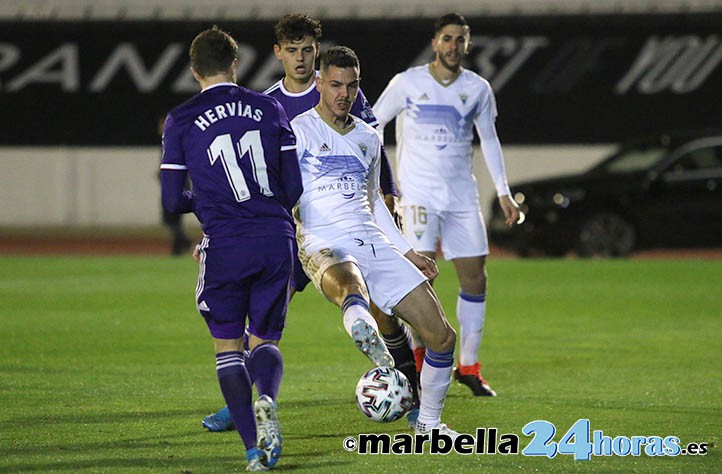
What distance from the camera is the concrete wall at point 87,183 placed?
1098 inches

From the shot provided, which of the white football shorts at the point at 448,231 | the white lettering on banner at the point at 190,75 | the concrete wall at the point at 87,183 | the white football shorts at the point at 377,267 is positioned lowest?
the white football shorts at the point at 377,267

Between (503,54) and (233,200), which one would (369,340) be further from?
(503,54)

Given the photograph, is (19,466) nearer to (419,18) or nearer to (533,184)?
(533,184)

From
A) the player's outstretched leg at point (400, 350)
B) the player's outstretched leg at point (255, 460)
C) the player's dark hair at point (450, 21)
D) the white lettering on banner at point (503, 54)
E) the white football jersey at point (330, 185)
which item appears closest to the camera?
the player's outstretched leg at point (255, 460)

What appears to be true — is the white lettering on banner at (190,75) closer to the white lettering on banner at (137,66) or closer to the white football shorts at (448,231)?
the white lettering on banner at (137,66)

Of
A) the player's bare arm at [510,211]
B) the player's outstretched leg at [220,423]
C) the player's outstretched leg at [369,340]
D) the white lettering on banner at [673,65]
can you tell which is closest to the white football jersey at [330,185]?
the player's outstretched leg at [369,340]

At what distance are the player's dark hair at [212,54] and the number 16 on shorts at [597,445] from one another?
2.42 m

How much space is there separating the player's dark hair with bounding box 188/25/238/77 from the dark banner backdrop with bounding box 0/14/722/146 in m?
20.5

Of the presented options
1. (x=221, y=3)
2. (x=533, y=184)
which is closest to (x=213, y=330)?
(x=533, y=184)

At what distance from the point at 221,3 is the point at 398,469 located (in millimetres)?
23128

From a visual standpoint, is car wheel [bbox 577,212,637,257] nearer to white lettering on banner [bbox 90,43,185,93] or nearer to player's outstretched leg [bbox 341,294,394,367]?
white lettering on banner [bbox 90,43,185,93]

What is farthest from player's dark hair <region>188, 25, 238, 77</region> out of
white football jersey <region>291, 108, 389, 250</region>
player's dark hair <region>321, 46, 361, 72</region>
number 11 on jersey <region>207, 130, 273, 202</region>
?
white football jersey <region>291, 108, 389, 250</region>

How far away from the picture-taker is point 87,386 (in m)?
9.02

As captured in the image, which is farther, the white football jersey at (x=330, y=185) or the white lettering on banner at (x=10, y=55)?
the white lettering on banner at (x=10, y=55)
